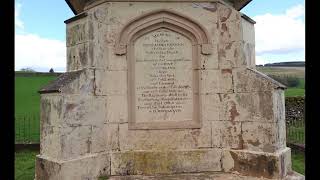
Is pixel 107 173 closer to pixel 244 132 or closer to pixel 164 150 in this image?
pixel 164 150

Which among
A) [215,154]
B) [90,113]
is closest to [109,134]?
[90,113]

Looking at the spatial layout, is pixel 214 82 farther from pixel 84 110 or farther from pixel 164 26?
pixel 84 110

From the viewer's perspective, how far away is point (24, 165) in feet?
30.6

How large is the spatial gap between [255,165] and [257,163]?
5 centimetres

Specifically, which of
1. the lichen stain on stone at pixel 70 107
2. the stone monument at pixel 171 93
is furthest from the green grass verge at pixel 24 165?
the lichen stain on stone at pixel 70 107

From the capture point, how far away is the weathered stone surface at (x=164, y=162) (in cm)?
670

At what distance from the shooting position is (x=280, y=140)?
6.63 meters

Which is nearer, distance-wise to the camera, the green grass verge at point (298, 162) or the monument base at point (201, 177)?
the monument base at point (201, 177)

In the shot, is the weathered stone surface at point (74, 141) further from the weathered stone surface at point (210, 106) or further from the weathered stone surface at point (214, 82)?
the weathered stone surface at point (214, 82)
